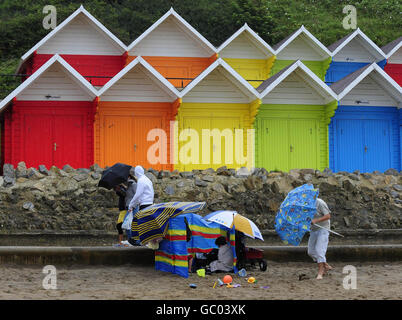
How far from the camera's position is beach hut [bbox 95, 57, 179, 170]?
70.4 feet

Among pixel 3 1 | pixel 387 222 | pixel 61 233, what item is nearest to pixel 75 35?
pixel 61 233

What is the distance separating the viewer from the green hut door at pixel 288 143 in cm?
2256

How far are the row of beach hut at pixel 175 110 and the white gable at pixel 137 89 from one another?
0.13 ft

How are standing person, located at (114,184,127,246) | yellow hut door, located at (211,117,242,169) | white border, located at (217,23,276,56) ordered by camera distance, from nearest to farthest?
standing person, located at (114,184,127,246) < yellow hut door, located at (211,117,242,169) < white border, located at (217,23,276,56)

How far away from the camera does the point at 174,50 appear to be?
25453mm

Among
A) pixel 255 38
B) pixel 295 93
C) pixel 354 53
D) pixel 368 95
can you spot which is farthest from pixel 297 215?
pixel 354 53

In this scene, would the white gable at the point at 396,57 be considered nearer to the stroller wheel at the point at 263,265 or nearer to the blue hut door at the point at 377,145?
the blue hut door at the point at 377,145

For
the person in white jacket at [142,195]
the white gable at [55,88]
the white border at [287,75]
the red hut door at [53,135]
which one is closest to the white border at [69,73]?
the white gable at [55,88]

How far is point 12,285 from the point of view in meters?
8.43

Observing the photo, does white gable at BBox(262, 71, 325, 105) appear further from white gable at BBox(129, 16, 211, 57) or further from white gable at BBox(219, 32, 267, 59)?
white gable at BBox(129, 16, 211, 57)

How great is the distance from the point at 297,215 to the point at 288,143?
1373 cm

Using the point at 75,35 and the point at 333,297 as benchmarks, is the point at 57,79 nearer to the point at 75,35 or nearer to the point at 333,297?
the point at 75,35

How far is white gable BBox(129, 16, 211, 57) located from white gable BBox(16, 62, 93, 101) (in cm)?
505

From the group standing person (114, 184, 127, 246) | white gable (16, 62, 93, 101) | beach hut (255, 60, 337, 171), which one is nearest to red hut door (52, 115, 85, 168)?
white gable (16, 62, 93, 101)
